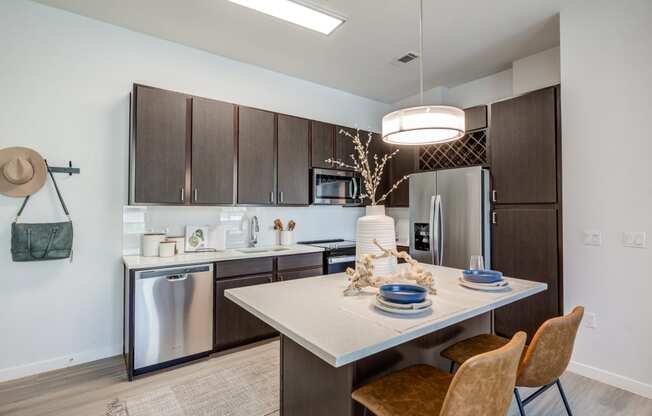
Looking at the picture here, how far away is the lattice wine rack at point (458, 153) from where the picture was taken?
137 inches

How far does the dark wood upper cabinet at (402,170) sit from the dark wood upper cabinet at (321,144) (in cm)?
101

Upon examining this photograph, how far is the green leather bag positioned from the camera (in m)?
2.43

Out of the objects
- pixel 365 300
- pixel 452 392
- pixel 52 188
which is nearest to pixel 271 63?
pixel 52 188

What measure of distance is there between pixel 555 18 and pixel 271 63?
282 cm

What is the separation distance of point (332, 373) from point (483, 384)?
62cm

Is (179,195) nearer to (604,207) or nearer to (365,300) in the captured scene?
(365,300)

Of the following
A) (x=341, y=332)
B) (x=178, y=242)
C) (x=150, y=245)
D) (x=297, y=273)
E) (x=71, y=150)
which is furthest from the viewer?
(x=297, y=273)

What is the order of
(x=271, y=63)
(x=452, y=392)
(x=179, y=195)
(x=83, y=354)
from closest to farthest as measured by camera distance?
(x=452, y=392), (x=83, y=354), (x=179, y=195), (x=271, y=63)

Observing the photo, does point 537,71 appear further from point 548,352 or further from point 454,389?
point 454,389

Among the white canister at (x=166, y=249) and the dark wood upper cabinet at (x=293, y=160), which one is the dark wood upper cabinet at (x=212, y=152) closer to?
the white canister at (x=166, y=249)

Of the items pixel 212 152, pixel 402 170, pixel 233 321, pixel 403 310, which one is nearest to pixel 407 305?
pixel 403 310

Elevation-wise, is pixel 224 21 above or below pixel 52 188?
above

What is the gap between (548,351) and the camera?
4.80 feet

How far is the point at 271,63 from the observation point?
3.70 meters
